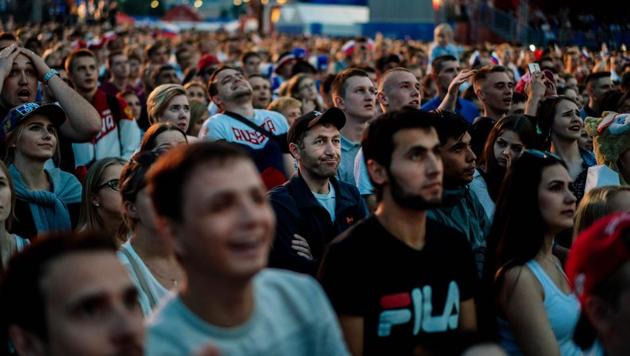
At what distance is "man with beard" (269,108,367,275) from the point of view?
241 inches

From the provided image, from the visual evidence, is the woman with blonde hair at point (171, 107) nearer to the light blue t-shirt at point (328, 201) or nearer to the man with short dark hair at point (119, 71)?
the light blue t-shirt at point (328, 201)

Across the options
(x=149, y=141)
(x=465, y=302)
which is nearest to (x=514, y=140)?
(x=149, y=141)

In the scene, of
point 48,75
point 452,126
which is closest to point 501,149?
point 452,126

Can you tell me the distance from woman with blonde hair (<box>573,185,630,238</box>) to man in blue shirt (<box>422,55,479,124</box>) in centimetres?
471

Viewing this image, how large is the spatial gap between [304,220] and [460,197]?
3.12ft

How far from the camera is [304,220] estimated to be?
249 inches

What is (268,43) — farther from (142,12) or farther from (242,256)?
(142,12)

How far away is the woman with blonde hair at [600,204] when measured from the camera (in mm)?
5668

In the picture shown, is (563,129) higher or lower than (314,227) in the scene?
higher

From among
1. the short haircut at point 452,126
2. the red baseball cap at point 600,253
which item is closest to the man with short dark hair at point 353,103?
the short haircut at point 452,126

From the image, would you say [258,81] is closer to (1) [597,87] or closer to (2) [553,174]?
(1) [597,87]

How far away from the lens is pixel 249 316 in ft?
10.3

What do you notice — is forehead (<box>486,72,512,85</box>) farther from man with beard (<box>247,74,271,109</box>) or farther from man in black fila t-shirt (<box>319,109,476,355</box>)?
man in black fila t-shirt (<box>319,109,476,355</box>)

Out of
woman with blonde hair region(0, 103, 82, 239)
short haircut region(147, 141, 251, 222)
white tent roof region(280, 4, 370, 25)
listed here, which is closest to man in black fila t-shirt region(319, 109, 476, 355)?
short haircut region(147, 141, 251, 222)
